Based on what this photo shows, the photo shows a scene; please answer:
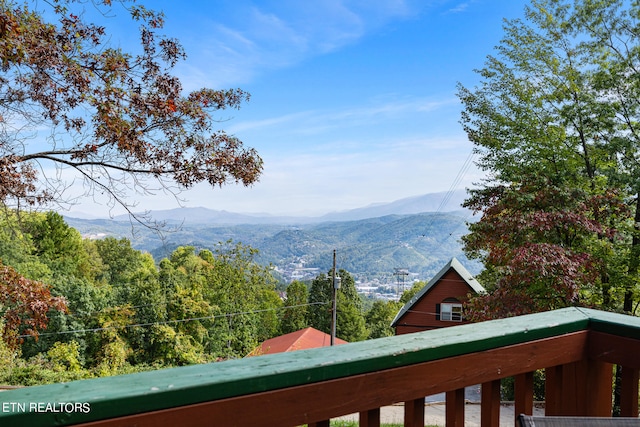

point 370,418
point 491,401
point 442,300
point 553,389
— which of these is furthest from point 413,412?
point 442,300

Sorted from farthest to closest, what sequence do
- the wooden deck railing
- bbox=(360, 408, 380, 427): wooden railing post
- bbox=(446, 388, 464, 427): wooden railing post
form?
bbox=(446, 388, 464, 427): wooden railing post, bbox=(360, 408, 380, 427): wooden railing post, the wooden deck railing

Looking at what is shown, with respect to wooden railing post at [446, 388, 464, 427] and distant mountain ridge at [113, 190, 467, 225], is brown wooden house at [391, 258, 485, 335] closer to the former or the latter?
wooden railing post at [446, 388, 464, 427]

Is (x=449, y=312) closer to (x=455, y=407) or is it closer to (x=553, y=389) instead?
(x=553, y=389)

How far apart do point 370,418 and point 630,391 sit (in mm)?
734

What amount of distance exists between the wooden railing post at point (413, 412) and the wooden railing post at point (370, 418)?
0.07 meters

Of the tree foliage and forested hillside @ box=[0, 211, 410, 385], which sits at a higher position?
the tree foliage

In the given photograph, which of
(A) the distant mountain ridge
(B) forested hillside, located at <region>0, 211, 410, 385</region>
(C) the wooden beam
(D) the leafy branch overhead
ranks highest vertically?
(A) the distant mountain ridge

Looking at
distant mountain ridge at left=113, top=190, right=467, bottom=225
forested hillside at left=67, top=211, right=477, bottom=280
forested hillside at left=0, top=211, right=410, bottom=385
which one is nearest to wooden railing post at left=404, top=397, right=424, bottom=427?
forested hillside at left=0, top=211, right=410, bottom=385

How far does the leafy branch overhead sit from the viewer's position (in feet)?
14.0

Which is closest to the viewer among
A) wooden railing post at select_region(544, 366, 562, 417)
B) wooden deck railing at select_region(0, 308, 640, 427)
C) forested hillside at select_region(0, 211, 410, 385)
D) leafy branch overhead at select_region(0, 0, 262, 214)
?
wooden deck railing at select_region(0, 308, 640, 427)

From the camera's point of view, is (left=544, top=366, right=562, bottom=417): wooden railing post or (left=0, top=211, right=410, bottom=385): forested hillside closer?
(left=544, top=366, right=562, bottom=417): wooden railing post

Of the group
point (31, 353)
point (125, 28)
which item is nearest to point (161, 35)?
point (125, 28)

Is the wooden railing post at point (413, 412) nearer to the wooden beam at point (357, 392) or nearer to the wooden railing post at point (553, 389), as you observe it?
the wooden beam at point (357, 392)

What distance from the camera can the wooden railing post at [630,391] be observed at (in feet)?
3.57
